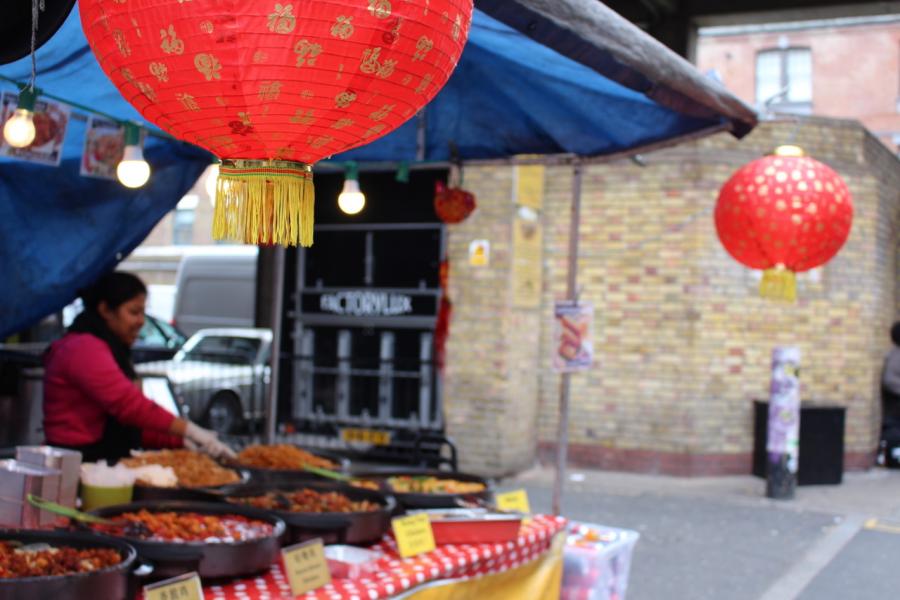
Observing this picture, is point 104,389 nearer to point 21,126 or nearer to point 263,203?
point 21,126

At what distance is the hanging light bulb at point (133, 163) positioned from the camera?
405 centimetres

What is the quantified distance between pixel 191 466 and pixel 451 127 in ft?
7.69

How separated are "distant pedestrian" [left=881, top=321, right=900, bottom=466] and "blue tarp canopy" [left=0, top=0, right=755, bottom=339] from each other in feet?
25.1

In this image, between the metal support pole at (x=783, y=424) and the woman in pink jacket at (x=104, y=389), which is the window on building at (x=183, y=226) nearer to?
the metal support pole at (x=783, y=424)

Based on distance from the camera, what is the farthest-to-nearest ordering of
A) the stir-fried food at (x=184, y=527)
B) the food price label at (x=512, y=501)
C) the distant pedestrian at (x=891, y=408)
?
the distant pedestrian at (x=891, y=408) < the food price label at (x=512, y=501) < the stir-fried food at (x=184, y=527)

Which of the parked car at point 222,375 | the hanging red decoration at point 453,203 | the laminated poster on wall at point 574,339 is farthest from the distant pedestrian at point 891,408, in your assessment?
the hanging red decoration at point 453,203

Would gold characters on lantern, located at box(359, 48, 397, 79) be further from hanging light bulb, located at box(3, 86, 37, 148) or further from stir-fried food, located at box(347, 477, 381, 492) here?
stir-fried food, located at box(347, 477, 381, 492)

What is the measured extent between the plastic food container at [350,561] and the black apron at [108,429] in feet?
5.38

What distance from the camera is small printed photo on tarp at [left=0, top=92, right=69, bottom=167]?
13.5ft

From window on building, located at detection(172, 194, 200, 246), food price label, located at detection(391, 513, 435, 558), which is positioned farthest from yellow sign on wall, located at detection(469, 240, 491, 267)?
window on building, located at detection(172, 194, 200, 246)

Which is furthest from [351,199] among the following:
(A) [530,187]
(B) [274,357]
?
(A) [530,187]

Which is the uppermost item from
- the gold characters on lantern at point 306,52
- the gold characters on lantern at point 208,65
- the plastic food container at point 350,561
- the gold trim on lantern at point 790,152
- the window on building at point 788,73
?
the window on building at point 788,73

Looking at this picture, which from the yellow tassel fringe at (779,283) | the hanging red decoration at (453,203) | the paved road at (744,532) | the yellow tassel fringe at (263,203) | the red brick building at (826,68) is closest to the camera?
the yellow tassel fringe at (263,203)

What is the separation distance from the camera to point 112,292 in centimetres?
455
